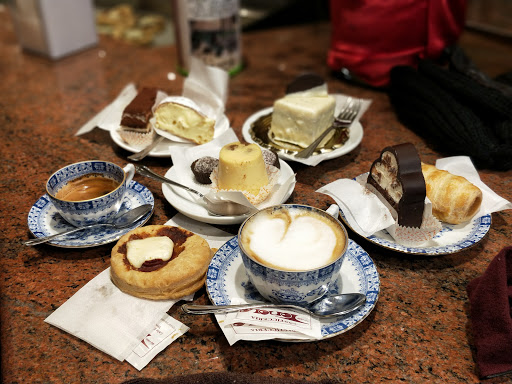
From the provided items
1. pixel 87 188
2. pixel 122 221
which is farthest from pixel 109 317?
pixel 87 188

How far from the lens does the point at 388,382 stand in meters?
0.74

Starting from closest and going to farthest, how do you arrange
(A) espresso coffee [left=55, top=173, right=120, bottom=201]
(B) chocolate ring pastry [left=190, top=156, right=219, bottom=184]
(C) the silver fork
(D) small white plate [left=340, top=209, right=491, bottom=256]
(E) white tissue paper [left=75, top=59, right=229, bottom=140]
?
(D) small white plate [left=340, top=209, right=491, bottom=256] < (A) espresso coffee [left=55, top=173, right=120, bottom=201] < (B) chocolate ring pastry [left=190, top=156, right=219, bottom=184] < (C) the silver fork < (E) white tissue paper [left=75, top=59, right=229, bottom=140]

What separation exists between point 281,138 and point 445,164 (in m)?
0.46

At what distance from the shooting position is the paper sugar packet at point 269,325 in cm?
75

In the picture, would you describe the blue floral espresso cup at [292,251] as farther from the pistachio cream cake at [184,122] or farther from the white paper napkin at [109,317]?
the pistachio cream cake at [184,122]

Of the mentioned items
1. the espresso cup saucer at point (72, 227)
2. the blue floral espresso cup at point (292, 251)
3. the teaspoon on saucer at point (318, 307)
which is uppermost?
the blue floral espresso cup at point (292, 251)

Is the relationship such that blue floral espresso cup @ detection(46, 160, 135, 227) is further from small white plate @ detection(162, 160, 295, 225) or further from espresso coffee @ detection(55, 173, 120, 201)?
small white plate @ detection(162, 160, 295, 225)

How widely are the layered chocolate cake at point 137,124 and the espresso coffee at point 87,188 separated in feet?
0.98

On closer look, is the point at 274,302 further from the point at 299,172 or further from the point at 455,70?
the point at 455,70

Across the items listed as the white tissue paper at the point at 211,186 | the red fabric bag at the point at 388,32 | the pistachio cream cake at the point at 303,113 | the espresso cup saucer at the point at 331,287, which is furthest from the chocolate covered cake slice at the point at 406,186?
the red fabric bag at the point at 388,32

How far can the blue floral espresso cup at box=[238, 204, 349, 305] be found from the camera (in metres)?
0.76

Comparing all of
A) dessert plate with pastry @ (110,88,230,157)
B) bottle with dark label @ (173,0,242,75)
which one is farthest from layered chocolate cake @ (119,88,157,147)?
bottle with dark label @ (173,0,242,75)

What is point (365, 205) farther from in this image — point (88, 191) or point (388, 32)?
point (388, 32)

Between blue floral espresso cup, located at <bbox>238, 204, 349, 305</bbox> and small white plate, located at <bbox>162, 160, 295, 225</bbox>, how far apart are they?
16 centimetres
